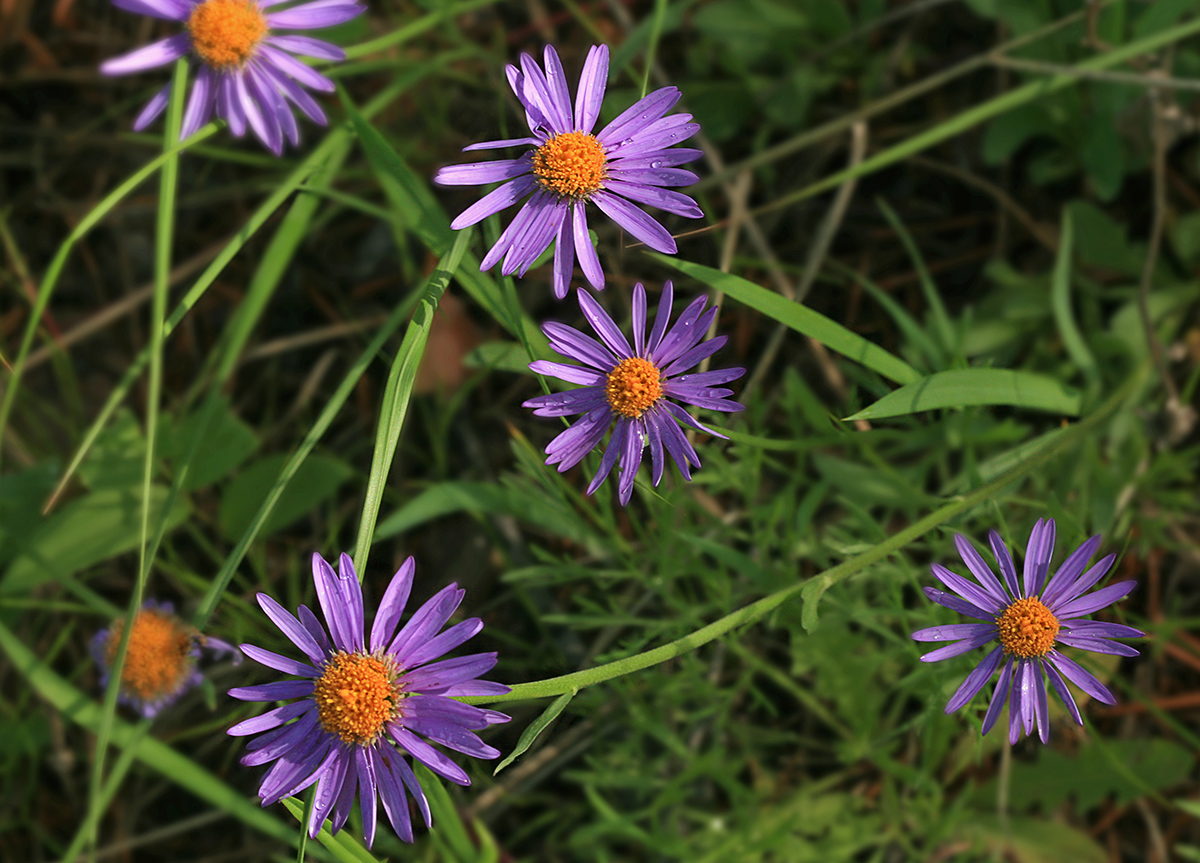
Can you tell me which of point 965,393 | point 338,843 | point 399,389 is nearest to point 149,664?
point 338,843

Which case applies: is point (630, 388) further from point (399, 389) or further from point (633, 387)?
point (399, 389)

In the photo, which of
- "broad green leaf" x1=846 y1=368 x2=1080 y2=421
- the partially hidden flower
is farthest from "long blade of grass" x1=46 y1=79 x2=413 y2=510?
"broad green leaf" x1=846 y1=368 x2=1080 y2=421

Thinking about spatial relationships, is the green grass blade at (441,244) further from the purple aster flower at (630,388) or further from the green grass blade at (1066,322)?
the green grass blade at (1066,322)

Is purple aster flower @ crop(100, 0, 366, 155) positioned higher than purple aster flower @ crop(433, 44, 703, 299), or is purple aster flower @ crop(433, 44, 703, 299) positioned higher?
purple aster flower @ crop(100, 0, 366, 155)

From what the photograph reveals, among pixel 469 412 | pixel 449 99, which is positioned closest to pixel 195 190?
pixel 449 99

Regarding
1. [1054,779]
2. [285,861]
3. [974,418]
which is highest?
[974,418]

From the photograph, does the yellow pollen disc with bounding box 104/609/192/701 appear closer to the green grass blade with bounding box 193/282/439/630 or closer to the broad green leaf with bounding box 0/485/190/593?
the broad green leaf with bounding box 0/485/190/593

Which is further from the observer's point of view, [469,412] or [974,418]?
[469,412]

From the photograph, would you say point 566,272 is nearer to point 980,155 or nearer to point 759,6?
point 759,6
